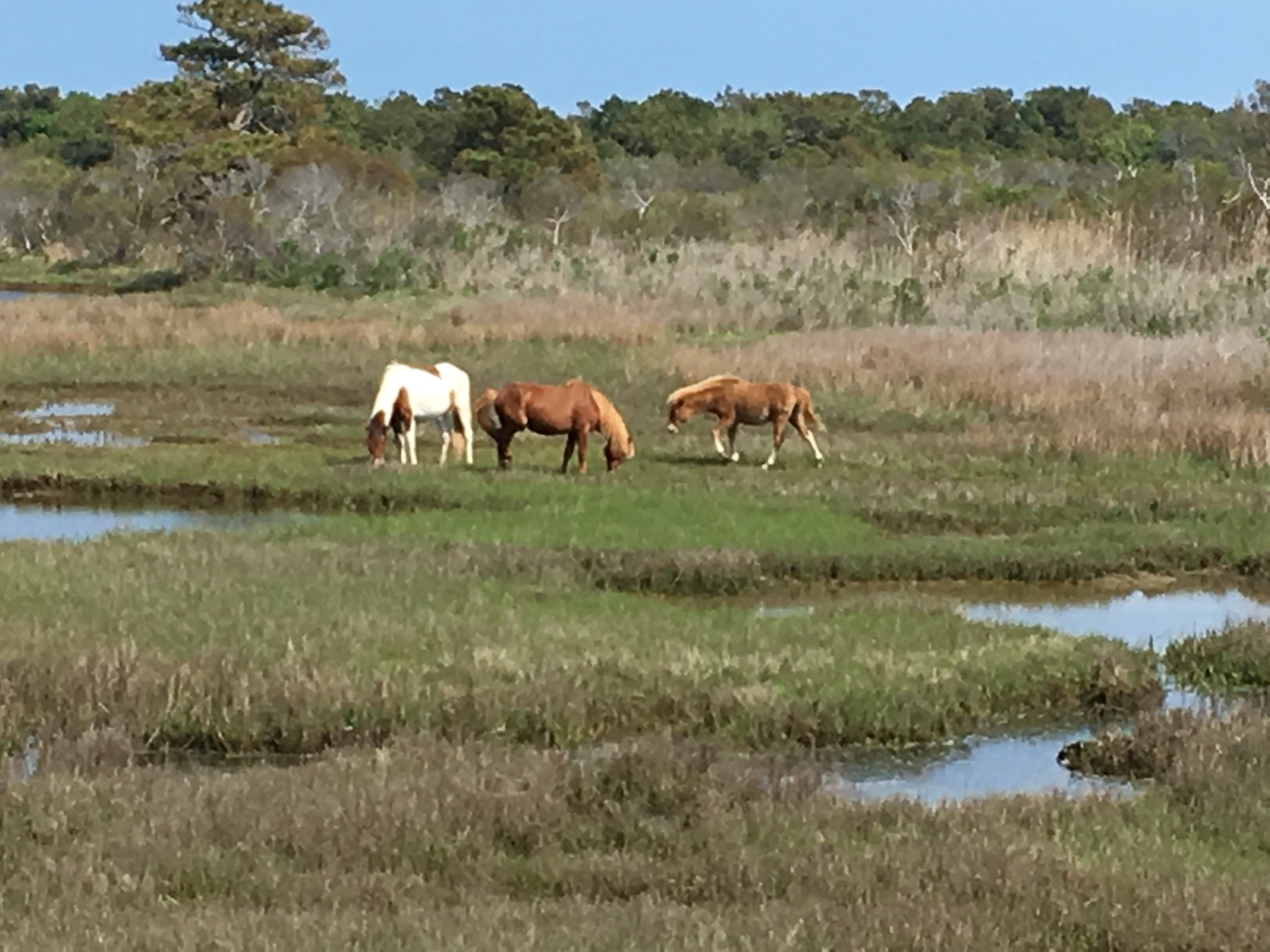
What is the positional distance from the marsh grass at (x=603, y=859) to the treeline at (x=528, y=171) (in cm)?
2916

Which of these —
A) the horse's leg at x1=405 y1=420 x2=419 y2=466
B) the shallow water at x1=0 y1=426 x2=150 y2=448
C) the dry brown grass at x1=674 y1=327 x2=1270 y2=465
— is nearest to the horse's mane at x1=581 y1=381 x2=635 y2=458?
the horse's leg at x1=405 y1=420 x2=419 y2=466

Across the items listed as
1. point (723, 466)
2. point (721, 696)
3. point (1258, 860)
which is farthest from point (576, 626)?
point (723, 466)

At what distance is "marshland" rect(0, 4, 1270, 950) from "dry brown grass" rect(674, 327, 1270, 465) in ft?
0.34

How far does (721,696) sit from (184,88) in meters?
56.5

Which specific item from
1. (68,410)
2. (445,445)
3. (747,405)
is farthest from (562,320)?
(747,405)

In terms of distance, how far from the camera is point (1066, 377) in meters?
23.8

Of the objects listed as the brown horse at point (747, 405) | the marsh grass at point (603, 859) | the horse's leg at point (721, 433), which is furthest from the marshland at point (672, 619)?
the brown horse at point (747, 405)

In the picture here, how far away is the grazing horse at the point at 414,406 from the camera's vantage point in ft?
61.1

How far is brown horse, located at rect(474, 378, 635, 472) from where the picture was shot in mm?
18125

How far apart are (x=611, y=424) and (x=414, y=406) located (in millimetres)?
2301

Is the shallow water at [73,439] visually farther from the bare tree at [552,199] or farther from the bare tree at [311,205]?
the bare tree at [552,199]

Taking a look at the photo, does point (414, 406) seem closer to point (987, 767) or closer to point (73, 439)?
point (73, 439)

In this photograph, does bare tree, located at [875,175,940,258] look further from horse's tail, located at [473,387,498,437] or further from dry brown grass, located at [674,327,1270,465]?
horse's tail, located at [473,387,498,437]

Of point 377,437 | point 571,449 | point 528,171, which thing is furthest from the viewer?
point 528,171
